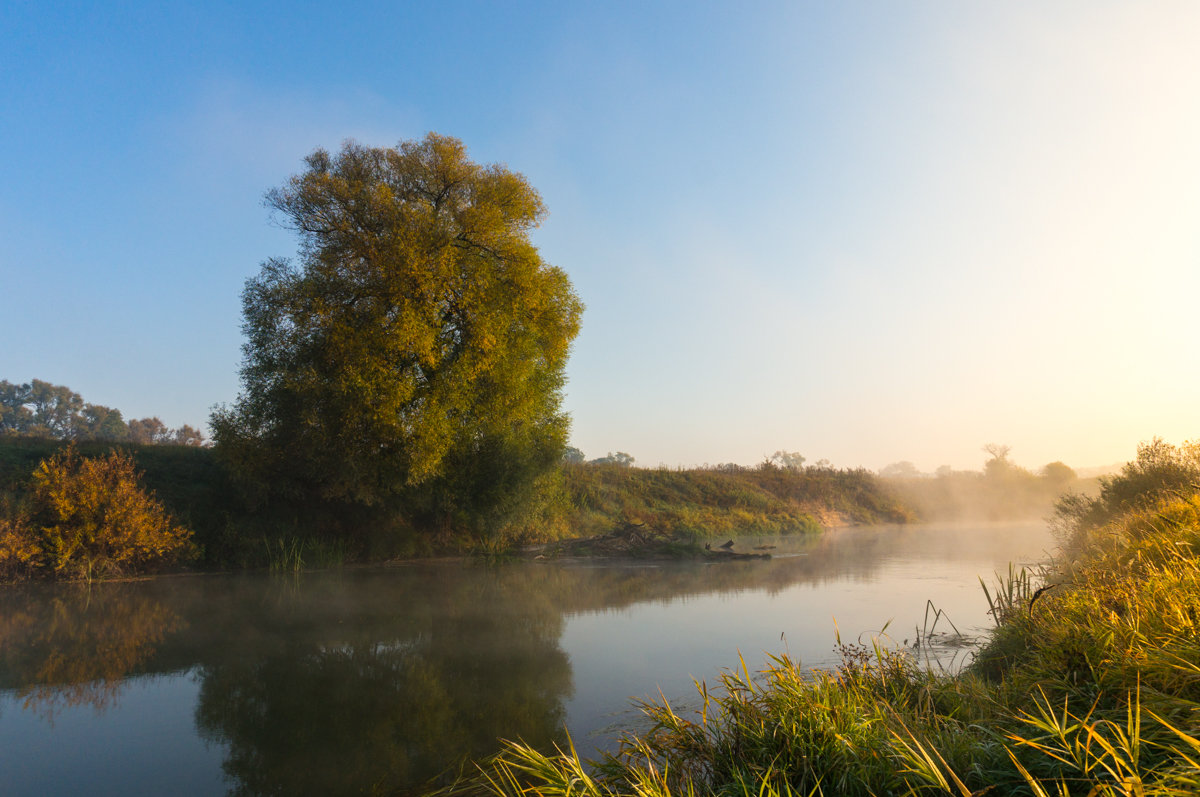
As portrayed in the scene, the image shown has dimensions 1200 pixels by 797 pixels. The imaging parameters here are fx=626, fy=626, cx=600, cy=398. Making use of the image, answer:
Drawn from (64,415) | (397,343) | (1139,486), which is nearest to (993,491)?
(1139,486)

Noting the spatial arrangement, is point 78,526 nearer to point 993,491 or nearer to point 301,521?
point 301,521

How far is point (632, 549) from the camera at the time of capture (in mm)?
21125

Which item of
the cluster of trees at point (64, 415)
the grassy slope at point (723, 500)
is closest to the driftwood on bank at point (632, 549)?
the grassy slope at point (723, 500)

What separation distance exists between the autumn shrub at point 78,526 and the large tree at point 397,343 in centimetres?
253

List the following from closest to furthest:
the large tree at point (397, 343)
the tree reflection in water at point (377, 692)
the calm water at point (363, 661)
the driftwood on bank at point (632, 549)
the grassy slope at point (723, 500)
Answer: the tree reflection in water at point (377, 692) → the calm water at point (363, 661) → the large tree at point (397, 343) → the driftwood on bank at point (632, 549) → the grassy slope at point (723, 500)

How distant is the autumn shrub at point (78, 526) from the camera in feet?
43.2

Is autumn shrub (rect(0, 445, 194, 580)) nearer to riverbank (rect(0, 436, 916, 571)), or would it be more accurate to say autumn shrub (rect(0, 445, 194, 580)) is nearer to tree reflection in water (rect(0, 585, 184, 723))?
riverbank (rect(0, 436, 916, 571))

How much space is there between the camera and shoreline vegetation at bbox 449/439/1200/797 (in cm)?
315

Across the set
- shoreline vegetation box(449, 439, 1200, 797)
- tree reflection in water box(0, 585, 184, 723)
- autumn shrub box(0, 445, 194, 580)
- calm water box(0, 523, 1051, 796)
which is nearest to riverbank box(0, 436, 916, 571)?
autumn shrub box(0, 445, 194, 580)

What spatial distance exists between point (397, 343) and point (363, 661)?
8.66m

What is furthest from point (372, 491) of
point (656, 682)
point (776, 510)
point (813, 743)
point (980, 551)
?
point (776, 510)

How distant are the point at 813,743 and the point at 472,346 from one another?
46.5 feet

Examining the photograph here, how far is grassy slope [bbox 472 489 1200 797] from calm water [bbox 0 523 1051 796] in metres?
1.38

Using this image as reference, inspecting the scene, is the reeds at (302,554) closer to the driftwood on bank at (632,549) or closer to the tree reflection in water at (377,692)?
the tree reflection in water at (377,692)
